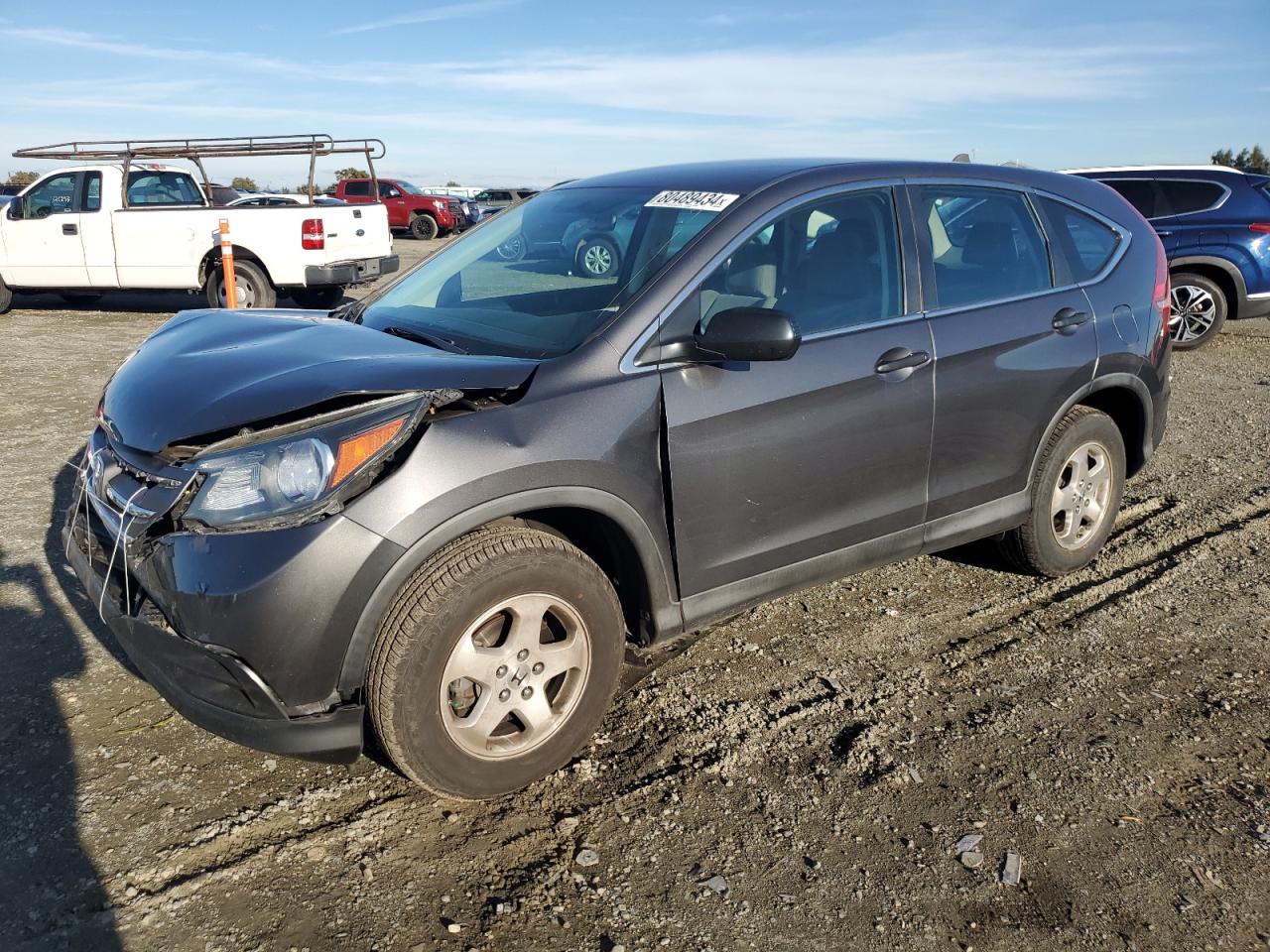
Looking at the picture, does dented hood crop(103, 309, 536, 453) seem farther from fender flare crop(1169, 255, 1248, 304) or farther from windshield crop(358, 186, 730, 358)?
fender flare crop(1169, 255, 1248, 304)

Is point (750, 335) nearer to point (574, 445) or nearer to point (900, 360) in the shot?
point (574, 445)

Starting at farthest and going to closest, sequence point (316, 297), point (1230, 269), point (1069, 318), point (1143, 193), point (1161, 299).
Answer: point (316, 297)
point (1143, 193)
point (1230, 269)
point (1161, 299)
point (1069, 318)

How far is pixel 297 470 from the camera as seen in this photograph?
2.57 m

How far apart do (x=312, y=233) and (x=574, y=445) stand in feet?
32.5

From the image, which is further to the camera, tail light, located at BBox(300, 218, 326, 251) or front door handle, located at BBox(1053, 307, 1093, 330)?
tail light, located at BBox(300, 218, 326, 251)

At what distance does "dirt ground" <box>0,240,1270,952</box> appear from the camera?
249 cm

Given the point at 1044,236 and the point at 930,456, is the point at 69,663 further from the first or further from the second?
the point at 1044,236

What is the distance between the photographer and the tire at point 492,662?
2664 mm

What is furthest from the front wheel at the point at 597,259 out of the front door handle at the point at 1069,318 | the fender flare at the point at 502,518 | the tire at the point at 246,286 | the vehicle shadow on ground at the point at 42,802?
the tire at the point at 246,286

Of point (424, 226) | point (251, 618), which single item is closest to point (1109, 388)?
point (251, 618)

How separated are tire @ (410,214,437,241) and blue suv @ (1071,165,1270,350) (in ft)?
73.0

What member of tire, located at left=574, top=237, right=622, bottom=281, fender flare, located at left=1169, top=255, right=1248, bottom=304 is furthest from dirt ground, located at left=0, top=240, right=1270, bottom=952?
fender flare, located at left=1169, top=255, right=1248, bottom=304

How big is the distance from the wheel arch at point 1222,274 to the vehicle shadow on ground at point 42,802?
10260 mm

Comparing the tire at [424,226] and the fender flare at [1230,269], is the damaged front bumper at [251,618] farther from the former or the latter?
the tire at [424,226]
